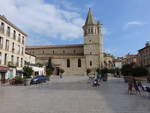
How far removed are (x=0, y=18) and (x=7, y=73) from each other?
9.24m

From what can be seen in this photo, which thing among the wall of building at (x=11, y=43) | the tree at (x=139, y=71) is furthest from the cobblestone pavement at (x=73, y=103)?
the tree at (x=139, y=71)

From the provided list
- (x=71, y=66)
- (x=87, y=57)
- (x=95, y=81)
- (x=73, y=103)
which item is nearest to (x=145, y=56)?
(x=87, y=57)

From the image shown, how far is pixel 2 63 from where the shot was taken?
87.2 ft

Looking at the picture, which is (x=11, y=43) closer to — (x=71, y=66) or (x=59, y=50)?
(x=71, y=66)

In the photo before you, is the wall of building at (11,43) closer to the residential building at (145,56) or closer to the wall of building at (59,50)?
the residential building at (145,56)

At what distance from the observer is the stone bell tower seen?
73.8m

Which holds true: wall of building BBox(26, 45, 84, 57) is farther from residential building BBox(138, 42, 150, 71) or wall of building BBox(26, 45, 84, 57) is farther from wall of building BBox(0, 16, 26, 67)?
wall of building BBox(0, 16, 26, 67)

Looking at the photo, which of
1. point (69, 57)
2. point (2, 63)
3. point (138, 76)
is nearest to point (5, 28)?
point (2, 63)

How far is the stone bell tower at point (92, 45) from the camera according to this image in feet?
242

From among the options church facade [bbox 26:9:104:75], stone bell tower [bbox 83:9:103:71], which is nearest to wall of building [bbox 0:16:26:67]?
church facade [bbox 26:9:104:75]

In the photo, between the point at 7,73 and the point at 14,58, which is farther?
the point at 14,58

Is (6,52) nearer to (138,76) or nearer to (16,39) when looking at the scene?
(16,39)

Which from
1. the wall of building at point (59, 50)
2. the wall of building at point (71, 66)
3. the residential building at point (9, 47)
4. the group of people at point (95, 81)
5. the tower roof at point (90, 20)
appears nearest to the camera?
the group of people at point (95, 81)

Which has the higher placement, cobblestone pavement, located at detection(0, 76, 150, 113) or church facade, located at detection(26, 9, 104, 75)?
church facade, located at detection(26, 9, 104, 75)
